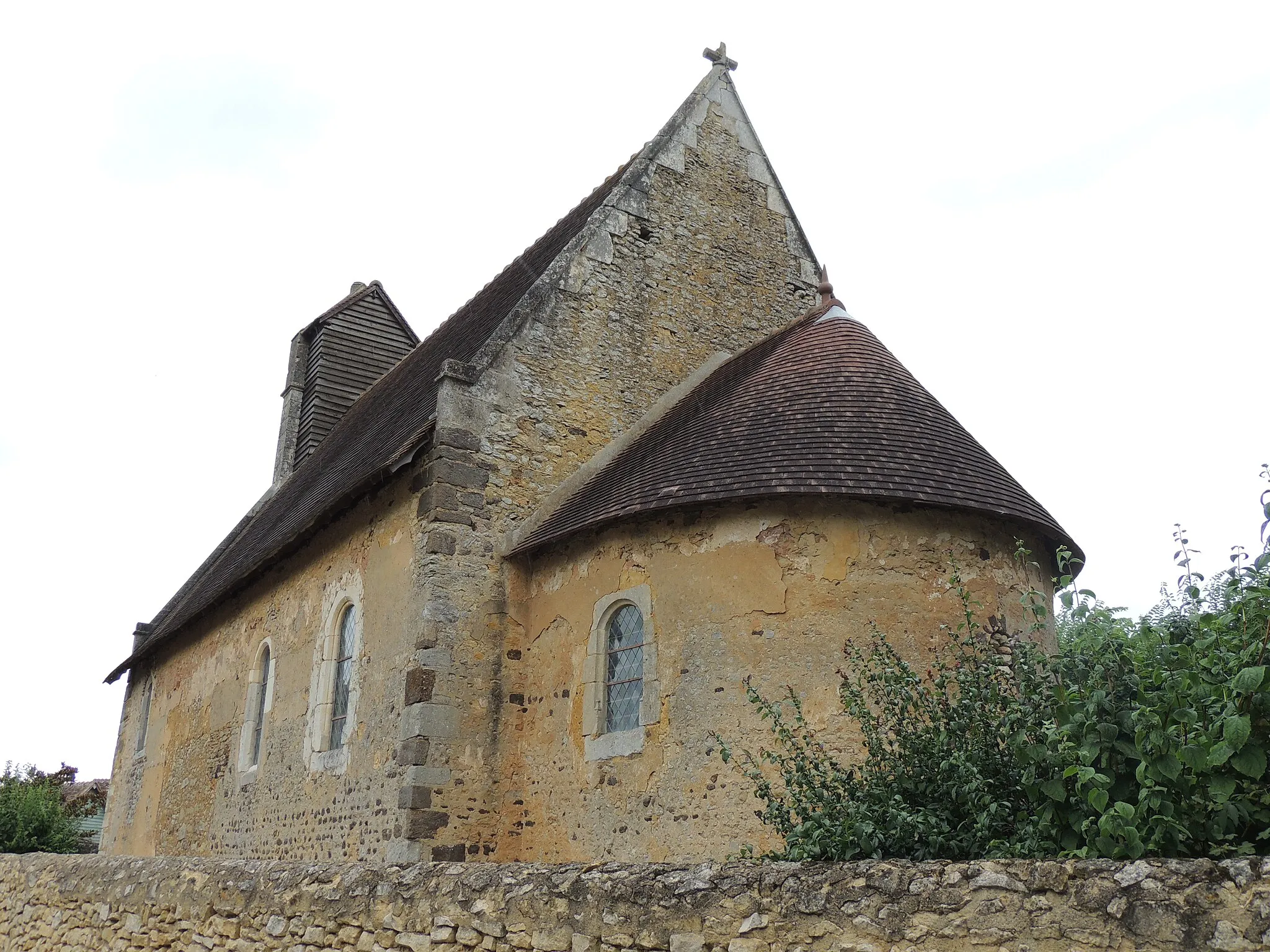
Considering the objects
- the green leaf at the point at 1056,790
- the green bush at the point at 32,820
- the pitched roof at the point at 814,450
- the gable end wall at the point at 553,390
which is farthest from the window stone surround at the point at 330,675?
the green bush at the point at 32,820

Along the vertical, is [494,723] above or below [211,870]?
above

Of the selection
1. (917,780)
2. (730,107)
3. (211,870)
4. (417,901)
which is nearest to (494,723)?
(211,870)

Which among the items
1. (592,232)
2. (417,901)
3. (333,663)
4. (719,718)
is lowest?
(417,901)

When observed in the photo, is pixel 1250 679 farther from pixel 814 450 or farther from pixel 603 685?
pixel 603 685

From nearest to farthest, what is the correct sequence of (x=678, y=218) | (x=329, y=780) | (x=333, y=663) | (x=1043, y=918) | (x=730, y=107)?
(x=1043, y=918), (x=329, y=780), (x=333, y=663), (x=678, y=218), (x=730, y=107)

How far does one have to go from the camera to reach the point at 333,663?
443 inches

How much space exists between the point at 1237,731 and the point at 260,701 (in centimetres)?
1194

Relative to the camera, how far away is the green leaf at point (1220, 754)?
3.25 meters

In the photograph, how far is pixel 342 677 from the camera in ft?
36.4

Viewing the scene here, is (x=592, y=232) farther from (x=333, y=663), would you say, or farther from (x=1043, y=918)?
(x=1043, y=918)

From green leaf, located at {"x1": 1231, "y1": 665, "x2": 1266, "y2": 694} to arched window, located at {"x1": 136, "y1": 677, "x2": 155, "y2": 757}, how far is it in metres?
17.7

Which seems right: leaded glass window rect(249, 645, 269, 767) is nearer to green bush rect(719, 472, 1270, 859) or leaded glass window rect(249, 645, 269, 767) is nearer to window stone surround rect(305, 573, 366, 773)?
window stone surround rect(305, 573, 366, 773)

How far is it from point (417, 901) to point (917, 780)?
240 cm

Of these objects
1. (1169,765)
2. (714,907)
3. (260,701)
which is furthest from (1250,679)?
(260,701)
